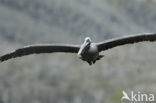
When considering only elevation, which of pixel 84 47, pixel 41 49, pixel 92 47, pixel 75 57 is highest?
pixel 84 47

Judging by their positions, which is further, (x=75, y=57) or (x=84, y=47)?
(x=75, y=57)

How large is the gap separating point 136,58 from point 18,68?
15.6 m

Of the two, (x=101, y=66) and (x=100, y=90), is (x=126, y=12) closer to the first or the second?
(x=101, y=66)

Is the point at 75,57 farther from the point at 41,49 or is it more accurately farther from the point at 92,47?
the point at 92,47

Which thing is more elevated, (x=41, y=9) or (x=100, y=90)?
(x=100, y=90)

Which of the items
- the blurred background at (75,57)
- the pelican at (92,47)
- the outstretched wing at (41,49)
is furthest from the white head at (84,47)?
the blurred background at (75,57)

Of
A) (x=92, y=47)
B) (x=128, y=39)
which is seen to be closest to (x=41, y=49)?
(x=92, y=47)

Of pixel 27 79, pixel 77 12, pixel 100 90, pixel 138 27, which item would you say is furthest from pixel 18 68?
pixel 77 12

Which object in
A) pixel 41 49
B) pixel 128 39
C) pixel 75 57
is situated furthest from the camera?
pixel 75 57

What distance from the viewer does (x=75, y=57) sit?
4237 inches

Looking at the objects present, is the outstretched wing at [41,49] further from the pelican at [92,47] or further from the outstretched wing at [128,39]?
the outstretched wing at [128,39]

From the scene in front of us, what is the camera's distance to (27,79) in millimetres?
101938

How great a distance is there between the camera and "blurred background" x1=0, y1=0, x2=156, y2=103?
97562 millimetres

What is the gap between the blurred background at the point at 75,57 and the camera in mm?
97562
